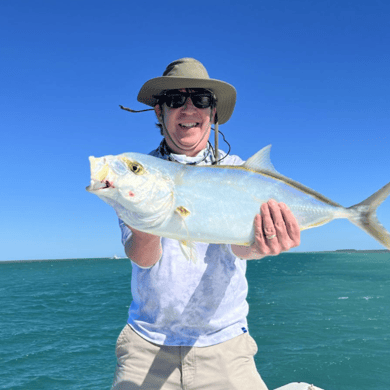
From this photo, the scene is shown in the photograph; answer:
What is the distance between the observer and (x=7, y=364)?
14.9 meters

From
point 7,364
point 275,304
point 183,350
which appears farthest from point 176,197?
point 275,304

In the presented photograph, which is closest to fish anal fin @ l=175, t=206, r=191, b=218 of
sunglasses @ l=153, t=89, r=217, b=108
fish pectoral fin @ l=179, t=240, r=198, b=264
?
fish pectoral fin @ l=179, t=240, r=198, b=264

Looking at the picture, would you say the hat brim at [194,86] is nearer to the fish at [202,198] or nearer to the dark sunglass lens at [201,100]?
the dark sunglass lens at [201,100]

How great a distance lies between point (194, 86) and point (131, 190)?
1735 millimetres

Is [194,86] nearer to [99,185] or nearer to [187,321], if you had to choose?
[99,185]

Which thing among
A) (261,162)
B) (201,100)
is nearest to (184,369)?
(261,162)

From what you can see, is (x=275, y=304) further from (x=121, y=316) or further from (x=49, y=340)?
(x=49, y=340)

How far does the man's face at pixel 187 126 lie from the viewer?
354cm

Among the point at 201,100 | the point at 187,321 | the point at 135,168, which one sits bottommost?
the point at 187,321

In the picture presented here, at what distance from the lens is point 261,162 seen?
8.89 feet

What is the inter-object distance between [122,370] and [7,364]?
47.4 ft

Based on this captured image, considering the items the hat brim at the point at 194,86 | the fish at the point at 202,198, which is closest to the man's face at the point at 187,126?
the hat brim at the point at 194,86

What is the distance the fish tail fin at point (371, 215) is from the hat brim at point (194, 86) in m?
1.84

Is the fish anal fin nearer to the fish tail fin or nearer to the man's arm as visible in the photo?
the man's arm
